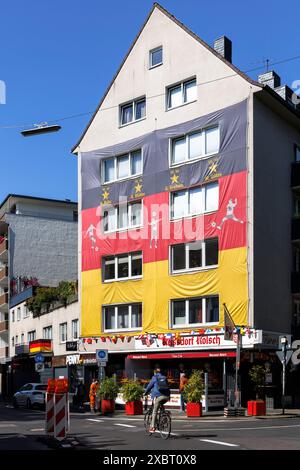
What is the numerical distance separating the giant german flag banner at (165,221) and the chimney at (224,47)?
4767mm

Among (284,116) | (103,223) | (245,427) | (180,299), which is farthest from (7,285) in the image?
(245,427)

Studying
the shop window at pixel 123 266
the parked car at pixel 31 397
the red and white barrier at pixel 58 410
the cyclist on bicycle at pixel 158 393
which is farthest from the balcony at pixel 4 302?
the red and white barrier at pixel 58 410

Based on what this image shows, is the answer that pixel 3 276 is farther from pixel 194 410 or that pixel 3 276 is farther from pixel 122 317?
pixel 194 410

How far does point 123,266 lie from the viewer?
36250 millimetres

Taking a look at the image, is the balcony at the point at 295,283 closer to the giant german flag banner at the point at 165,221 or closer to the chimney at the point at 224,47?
the giant german flag banner at the point at 165,221

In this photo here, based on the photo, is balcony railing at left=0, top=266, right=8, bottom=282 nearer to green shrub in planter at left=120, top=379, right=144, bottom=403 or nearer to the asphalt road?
green shrub in planter at left=120, top=379, right=144, bottom=403

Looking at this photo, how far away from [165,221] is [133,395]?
11.1m

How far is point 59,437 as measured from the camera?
14.7 metres

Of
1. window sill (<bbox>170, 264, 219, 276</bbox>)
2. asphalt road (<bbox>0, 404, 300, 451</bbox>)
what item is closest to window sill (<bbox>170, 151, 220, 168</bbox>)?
window sill (<bbox>170, 264, 219, 276</bbox>)

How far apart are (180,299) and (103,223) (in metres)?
7.01

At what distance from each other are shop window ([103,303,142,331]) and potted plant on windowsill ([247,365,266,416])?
9.54 meters

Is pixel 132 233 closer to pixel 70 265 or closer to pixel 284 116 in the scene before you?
pixel 284 116

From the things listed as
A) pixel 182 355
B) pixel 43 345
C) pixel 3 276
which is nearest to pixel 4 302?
pixel 3 276

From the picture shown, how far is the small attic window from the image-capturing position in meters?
35.7
